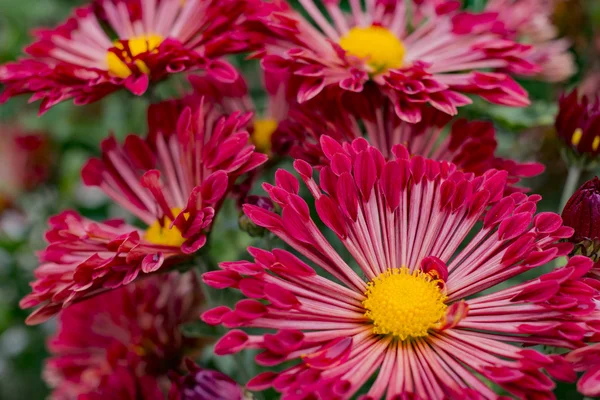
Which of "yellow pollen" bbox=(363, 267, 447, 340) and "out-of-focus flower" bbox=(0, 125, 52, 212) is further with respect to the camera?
"out-of-focus flower" bbox=(0, 125, 52, 212)

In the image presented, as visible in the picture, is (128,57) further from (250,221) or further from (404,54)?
(404,54)

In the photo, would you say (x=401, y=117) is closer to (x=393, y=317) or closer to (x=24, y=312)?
(x=393, y=317)

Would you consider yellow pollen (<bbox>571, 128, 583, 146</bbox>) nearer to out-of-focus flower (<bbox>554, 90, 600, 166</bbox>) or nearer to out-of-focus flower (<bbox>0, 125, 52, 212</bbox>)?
out-of-focus flower (<bbox>554, 90, 600, 166</bbox>)

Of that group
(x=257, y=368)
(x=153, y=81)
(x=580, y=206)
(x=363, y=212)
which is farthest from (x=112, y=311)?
(x=580, y=206)

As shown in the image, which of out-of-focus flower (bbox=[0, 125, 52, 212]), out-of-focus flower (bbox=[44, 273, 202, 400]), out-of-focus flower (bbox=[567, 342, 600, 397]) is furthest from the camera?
out-of-focus flower (bbox=[0, 125, 52, 212])

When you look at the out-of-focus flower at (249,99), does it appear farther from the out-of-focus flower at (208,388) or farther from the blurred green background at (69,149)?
the out-of-focus flower at (208,388)

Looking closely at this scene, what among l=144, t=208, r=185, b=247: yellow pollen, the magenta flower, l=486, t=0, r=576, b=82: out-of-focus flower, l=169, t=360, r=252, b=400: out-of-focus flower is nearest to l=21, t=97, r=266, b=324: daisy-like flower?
l=144, t=208, r=185, b=247: yellow pollen
